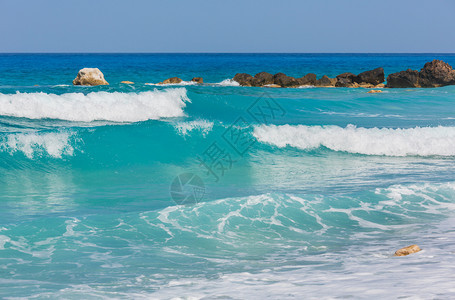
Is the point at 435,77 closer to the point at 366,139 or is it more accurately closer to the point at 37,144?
the point at 366,139

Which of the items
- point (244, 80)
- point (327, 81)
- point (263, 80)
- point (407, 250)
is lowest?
point (407, 250)

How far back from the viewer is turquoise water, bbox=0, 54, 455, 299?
5641mm

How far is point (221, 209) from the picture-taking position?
352 inches

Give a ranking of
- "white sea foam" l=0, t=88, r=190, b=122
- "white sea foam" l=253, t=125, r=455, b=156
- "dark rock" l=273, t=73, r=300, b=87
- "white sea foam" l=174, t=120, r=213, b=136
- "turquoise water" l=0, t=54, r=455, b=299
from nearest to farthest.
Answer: "turquoise water" l=0, t=54, r=455, b=299, "white sea foam" l=253, t=125, r=455, b=156, "white sea foam" l=174, t=120, r=213, b=136, "white sea foam" l=0, t=88, r=190, b=122, "dark rock" l=273, t=73, r=300, b=87

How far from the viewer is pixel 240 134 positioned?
57.1ft

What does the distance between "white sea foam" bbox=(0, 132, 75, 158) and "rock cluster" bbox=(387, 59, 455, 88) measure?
28.7 metres

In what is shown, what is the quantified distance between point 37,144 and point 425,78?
31.3m

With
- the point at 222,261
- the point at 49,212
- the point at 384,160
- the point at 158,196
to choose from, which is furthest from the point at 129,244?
the point at 384,160

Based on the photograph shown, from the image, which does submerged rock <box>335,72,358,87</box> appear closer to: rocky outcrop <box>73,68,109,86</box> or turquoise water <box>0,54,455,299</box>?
rocky outcrop <box>73,68,109,86</box>

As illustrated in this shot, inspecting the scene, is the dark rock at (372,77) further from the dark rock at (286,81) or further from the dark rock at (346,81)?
the dark rock at (286,81)

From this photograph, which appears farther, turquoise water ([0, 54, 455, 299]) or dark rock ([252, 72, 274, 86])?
dark rock ([252, 72, 274, 86])

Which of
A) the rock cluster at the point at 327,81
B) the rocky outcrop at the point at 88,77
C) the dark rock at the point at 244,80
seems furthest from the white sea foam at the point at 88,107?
the dark rock at the point at 244,80

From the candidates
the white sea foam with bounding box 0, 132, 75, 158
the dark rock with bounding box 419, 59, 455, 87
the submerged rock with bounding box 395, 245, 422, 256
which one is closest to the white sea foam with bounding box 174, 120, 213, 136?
the white sea foam with bounding box 0, 132, 75, 158

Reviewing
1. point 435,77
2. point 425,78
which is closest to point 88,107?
point 425,78
